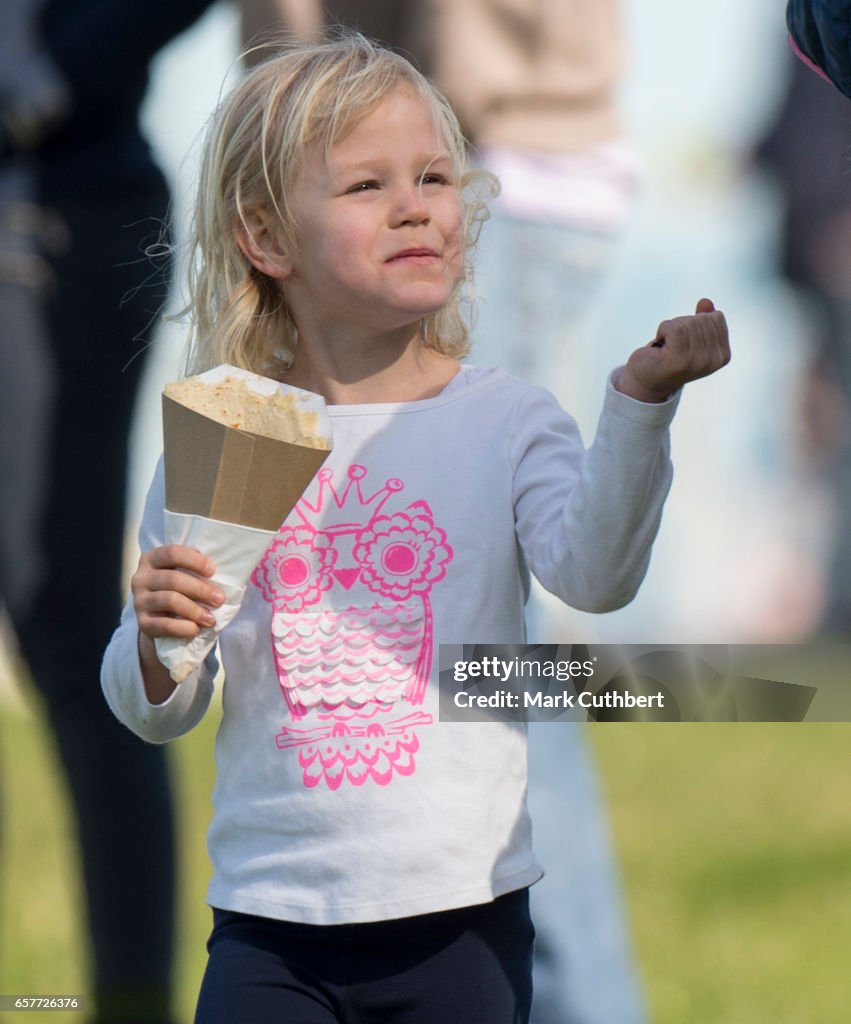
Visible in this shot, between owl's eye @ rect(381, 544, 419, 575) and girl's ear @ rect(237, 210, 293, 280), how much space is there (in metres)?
0.34

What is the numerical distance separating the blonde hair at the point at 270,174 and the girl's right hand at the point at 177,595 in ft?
1.02

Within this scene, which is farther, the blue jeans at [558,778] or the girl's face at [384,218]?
the blue jeans at [558,778]

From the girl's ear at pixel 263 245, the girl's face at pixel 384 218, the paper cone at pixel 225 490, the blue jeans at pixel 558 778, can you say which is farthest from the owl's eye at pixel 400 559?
the blue jeans at pixel 558 778

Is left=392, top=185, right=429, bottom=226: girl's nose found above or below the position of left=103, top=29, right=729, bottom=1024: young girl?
above

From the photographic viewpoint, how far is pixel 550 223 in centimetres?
212

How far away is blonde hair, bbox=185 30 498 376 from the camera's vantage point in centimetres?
153

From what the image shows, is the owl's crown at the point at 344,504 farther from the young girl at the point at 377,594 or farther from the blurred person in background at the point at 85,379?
the blurred person in background at the point at 85,379

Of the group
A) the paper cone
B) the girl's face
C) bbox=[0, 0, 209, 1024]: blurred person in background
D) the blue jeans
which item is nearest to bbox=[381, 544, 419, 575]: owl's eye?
the paper cone

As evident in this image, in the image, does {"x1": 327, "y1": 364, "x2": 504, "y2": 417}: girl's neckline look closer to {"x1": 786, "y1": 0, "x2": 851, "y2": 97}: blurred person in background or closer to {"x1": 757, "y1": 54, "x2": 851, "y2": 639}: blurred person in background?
{"x1": 786, "y1": 0, "x2": 851, "y2": 97}: blurred person in background

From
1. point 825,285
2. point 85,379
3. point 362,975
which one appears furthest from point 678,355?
point 825,285

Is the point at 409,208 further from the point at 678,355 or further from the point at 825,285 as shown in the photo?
the point at 825,285

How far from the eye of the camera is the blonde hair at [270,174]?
1.53 metres

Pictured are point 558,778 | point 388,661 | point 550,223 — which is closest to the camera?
point 388,661

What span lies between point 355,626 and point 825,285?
7.58 feet
